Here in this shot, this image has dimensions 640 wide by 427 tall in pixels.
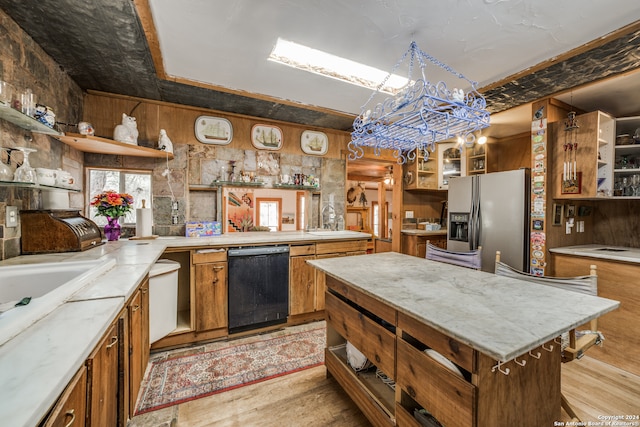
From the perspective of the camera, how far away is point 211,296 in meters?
2.54

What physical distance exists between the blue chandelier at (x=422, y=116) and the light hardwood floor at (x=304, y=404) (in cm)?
180

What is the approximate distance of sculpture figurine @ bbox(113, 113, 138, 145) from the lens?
2.64 meters

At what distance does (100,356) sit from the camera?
980 millimetres

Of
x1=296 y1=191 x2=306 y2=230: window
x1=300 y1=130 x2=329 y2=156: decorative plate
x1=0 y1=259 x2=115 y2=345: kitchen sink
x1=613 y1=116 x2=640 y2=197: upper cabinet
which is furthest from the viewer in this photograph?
x1=296 y1=191 x2=306 y2=230: window

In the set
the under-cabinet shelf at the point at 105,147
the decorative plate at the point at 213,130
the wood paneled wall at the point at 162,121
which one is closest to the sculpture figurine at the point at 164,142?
the under-cabinet shelf at the point at 105,147

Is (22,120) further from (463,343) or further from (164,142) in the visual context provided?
(463,343)

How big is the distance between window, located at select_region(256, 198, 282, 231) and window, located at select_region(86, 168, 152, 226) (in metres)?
1.60

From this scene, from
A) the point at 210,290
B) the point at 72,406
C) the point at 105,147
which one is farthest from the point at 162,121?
the point at 72,406

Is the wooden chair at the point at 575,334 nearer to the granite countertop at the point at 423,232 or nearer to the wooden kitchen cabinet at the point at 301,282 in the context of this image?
the wooden kitchen cabinet at the point at 301,282

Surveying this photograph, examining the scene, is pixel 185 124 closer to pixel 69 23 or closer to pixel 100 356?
pixel 69 23

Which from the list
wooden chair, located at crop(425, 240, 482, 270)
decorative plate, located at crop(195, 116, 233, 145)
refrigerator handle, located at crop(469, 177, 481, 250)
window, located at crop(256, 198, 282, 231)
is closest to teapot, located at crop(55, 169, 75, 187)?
decorative plate, located at crop(195, 116, 233, 145)

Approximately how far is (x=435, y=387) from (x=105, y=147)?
129 inches

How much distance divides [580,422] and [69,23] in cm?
401

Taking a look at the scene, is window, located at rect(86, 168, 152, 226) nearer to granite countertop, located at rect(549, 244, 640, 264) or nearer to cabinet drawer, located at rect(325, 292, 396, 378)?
cabinet drawer, located at rect(325, 292, 396, 378)
